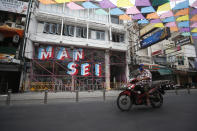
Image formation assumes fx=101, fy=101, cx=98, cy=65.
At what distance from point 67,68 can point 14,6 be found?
9079mm

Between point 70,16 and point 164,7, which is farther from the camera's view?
point 70,16

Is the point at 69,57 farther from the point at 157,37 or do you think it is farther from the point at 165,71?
the point at 165,71

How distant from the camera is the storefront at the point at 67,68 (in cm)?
1257

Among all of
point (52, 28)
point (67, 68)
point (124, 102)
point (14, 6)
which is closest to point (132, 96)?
point (124, 102)

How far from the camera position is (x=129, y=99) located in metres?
3.87

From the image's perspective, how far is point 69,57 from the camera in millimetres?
13867

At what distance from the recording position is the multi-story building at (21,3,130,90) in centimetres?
1277

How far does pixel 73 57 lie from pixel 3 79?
26.6ft

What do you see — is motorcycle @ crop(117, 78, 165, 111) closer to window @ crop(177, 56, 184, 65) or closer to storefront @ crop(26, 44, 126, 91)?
storefront @ crop(26, 44, 126, 91)

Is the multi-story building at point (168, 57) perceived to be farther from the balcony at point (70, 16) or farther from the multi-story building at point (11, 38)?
the multi-story building at point (11, 38)

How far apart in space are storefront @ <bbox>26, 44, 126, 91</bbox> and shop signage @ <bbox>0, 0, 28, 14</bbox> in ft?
14.2

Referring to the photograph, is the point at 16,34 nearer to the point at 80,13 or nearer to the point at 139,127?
the point at 80,13

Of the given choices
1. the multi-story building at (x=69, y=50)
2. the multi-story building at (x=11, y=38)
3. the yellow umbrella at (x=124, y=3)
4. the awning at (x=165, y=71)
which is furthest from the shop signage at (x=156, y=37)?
the multi-story building at (x=11, y=38)

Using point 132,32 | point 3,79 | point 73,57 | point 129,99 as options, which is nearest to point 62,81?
point 73,57
